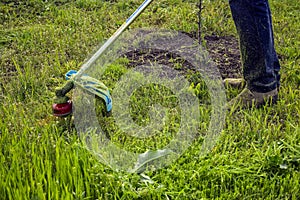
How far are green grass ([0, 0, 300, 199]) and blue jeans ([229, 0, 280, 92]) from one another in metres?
0.18

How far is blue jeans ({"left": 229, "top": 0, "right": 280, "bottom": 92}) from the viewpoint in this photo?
2.69 meters

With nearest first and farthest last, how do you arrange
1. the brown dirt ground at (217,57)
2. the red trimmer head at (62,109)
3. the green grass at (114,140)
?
the green grass at (114,140) → the red trimmer head at (62,109) → the brown dirt ground at (217,57)

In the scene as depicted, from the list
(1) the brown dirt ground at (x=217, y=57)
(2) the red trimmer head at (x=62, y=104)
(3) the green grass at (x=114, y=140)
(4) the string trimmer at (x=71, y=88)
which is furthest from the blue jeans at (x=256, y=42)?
(2) the red trimmer head at (x=62, y=104)

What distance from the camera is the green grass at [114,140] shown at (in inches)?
83.7

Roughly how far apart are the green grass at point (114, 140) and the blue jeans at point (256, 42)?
184 millimetres

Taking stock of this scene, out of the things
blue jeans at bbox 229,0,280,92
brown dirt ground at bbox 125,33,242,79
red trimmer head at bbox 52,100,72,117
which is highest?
blue jeans at bbox 229,0,280,92

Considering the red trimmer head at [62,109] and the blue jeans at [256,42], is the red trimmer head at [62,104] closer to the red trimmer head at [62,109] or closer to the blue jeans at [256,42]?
the red trimmer head at [62,109]

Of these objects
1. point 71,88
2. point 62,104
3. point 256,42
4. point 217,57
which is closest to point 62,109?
point 62,104

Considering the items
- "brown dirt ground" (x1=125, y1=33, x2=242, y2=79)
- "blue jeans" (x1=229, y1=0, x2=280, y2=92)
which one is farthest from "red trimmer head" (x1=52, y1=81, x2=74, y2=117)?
"blue jeans" (x1=229, y1=0, x2=280, y2=92)

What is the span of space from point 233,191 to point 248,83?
0.96 meters

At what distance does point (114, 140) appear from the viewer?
101 inches

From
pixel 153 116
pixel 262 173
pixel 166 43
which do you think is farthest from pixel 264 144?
pixel 166 43

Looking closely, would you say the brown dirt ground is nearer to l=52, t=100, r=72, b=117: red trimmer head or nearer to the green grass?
the green grass

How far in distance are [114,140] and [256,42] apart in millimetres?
1039
